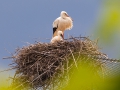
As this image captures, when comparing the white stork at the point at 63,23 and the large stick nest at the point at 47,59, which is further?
the white stork at the point at 63,23

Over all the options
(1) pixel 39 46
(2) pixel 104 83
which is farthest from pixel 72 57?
(2) pixel 104 83

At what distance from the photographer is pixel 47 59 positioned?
3.95m

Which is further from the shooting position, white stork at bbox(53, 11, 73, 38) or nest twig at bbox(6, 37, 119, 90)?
white stork at bbox(53, 11, 73, 38)

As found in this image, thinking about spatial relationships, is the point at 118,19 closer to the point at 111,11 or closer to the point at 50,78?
the point at 111,11

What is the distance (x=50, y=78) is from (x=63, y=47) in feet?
1.32

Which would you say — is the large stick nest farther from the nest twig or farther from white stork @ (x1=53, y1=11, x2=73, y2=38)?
white stork @ (x1=53, y1=11, x2=73, y2=38)

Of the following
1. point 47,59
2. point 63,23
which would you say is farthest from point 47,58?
point 63,23

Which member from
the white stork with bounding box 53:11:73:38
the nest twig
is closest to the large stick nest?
→ the nest twig

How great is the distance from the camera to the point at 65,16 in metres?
5.76

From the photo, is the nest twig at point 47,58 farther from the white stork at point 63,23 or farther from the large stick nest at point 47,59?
the white stork at point 63,23

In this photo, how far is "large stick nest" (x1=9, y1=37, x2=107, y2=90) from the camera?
386 centimetres

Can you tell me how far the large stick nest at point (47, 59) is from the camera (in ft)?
12.7

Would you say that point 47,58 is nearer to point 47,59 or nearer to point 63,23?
point 47,59

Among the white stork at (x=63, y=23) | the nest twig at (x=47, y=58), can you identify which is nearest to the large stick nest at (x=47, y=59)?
the nest twig at (x=47, y=58)
